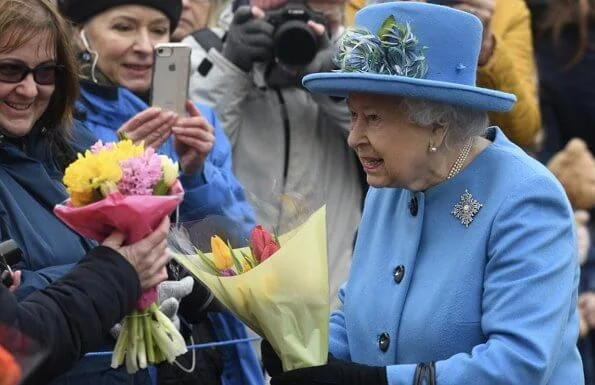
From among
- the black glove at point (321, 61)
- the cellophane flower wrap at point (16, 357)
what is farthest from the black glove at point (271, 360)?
the black glove at point (321, 61)

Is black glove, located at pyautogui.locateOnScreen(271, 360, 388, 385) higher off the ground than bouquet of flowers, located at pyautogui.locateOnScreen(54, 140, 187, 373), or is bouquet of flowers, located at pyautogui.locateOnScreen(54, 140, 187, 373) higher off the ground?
bouquet of flowers, located at pyautogui.locateOnScreen(54, 140, 187, 373)

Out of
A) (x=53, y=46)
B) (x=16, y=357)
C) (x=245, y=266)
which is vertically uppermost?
(x=16, y=357)

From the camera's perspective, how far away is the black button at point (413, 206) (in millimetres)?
3711

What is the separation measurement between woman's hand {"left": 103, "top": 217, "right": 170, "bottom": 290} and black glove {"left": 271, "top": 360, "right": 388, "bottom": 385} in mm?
432

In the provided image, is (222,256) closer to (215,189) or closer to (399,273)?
(399,273)

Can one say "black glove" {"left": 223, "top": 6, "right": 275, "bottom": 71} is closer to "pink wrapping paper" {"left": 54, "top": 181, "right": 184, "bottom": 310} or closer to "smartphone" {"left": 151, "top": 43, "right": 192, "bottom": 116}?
"smartphone" {"left": 151, "top": 43, "right": 192, "bottom": 116}

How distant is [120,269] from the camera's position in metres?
3.34

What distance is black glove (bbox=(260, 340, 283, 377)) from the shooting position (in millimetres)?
3598

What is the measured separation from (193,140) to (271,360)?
128 centimetres

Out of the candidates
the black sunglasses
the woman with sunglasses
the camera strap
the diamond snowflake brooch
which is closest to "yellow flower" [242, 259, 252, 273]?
the woman with sunglasses

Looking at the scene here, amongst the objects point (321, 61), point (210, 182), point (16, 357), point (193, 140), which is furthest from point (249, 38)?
point (16, 357)

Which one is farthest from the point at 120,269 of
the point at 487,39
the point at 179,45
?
the point at 487,39

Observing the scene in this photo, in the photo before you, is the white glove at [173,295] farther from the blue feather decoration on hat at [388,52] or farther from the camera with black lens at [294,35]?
the camera with black lens at [294,35]

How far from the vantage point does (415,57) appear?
348 cm
